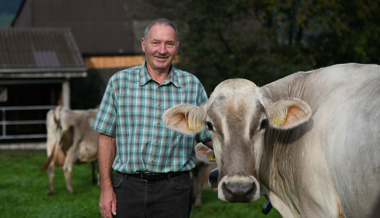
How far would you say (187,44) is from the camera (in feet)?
61.8

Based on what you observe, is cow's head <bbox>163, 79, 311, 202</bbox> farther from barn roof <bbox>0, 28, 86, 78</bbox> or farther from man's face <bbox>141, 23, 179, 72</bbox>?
barn roof <bbox>0, 28, 86, 78</bbox>

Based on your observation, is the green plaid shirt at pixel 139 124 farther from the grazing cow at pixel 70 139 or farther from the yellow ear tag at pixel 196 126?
the grazing cow at pixel 70 139

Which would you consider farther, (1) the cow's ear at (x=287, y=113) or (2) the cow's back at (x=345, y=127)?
(1) the cow's ear at (x=287, y=113)

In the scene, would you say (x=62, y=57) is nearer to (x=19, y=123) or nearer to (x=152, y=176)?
(x=19, y=123)

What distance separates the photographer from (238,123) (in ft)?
11.1

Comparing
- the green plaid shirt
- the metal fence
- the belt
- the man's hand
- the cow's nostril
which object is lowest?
the metal fence

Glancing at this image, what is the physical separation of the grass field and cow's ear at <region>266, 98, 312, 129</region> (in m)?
3.93

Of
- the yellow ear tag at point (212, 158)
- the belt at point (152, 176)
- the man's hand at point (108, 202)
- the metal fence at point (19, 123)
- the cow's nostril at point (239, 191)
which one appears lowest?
the metal fence at point (19, 123)

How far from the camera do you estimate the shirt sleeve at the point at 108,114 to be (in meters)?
3.63

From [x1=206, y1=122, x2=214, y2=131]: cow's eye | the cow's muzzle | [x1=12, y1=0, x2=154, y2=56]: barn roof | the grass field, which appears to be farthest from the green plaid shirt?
[x1=12, y1=0, x2=154, y2=56]: barn roof

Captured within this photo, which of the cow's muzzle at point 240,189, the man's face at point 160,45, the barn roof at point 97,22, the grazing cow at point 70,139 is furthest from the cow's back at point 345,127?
the barn roof at point 97,22

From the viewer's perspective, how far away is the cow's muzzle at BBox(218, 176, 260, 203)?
317 centimetres

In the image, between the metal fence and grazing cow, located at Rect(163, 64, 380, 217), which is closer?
grazing cow, located at Rect(163, 64, 380, 217)

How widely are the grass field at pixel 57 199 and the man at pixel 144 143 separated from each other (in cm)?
400
